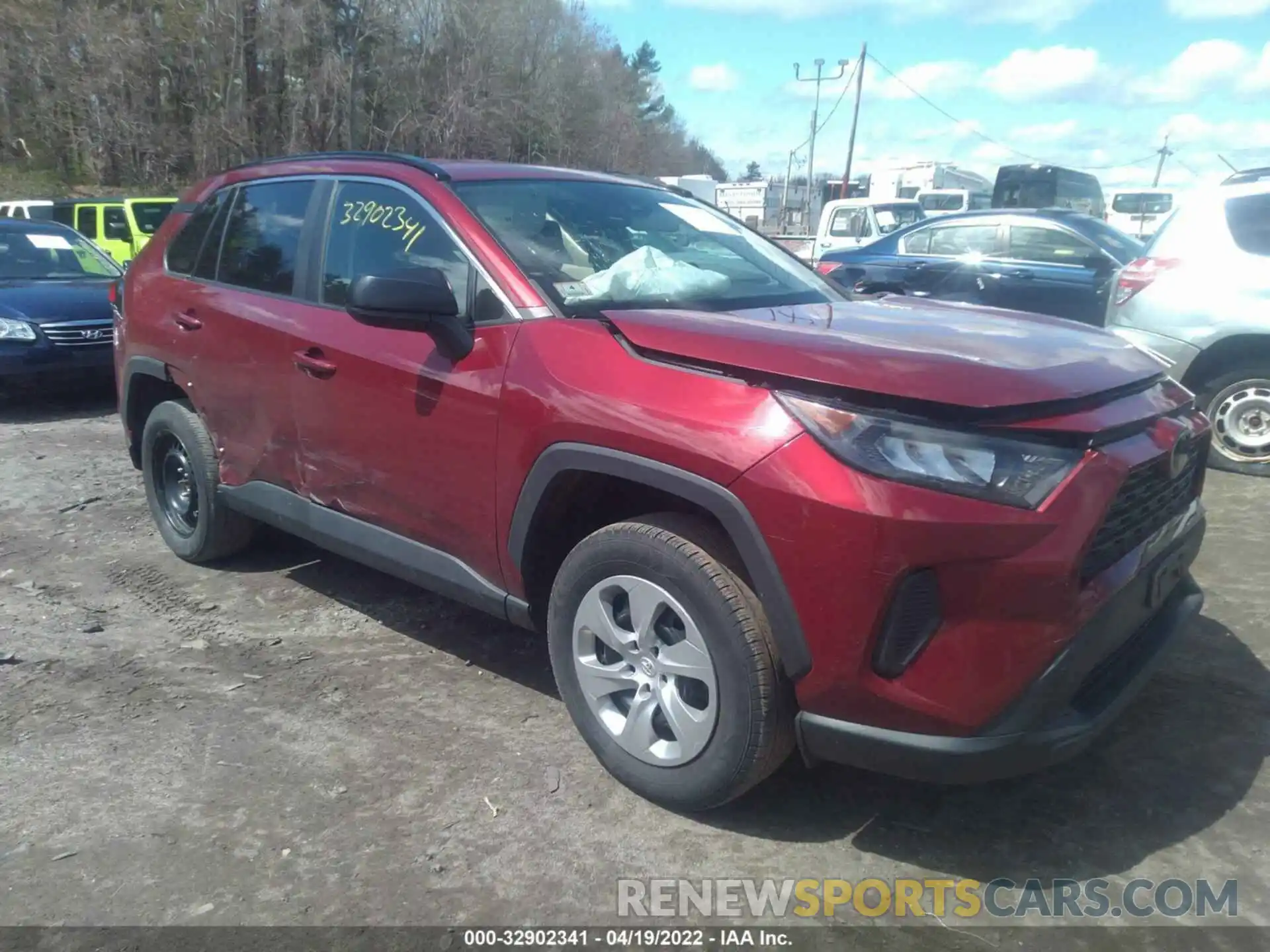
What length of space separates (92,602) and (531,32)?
4017 centimetres

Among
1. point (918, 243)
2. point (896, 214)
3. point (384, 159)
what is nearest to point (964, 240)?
point (918, 243)

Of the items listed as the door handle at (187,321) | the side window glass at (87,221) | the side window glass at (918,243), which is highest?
the side window glass at (918,243)

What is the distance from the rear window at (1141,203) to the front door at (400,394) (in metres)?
29.0

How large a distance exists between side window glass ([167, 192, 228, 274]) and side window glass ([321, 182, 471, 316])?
1047mm

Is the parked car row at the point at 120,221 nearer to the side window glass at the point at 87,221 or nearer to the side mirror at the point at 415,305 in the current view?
the side window glass at the point at 87,221

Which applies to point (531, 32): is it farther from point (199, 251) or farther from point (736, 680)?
point (736, 680)

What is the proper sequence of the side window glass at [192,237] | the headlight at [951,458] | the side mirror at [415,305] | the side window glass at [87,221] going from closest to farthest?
the headlight at [951,458]
the side mirror at [415,305]
the side window glass at [192,237]
the side window glass at [87,221]

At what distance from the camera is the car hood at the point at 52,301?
767 cm

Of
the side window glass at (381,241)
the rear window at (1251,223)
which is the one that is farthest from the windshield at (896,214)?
the side window glass at (381,241)

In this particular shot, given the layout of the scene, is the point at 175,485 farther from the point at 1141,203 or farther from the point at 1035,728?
the point at 1141,203

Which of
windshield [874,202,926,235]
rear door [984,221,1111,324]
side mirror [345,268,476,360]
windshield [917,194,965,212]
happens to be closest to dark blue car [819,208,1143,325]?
rear door [984,221,1111,324]

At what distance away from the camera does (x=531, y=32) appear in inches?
1575

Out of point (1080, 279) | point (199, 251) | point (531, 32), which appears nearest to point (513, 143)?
point (531, 32)

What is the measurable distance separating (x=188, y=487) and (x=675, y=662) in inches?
118
